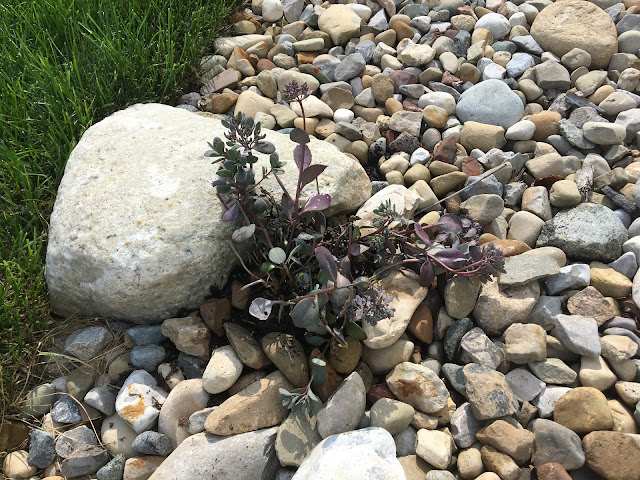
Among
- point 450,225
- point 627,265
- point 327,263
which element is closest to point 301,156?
point 327,263

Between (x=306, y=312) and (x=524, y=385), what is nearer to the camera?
(x=306, y=312)

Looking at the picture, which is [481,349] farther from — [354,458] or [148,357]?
[148,357]

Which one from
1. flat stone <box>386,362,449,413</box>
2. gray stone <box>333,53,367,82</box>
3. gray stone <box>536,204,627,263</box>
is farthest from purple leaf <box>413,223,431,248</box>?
gray stone <box>333,53,367,82</box>

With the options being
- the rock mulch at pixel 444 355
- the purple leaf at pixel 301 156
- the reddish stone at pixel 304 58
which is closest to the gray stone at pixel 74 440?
the rock mulch at pixel 444 355

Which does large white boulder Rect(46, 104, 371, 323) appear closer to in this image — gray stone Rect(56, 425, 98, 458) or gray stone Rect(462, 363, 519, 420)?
gray stone Rect(56, 425, 98, 458)

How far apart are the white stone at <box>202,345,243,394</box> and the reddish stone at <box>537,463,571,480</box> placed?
114 cm

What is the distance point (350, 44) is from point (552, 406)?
102 inches

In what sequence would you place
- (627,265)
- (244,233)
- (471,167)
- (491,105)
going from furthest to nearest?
(491,105) → (471,167) → (627,265) → (244,233)

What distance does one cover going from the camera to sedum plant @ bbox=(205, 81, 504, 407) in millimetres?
2037

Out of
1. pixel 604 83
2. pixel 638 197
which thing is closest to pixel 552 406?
pixel 638 197

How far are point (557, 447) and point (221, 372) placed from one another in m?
1.23

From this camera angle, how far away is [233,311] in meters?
2.38

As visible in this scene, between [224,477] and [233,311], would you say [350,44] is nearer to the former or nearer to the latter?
[233,311]

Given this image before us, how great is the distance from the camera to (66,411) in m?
2.24
